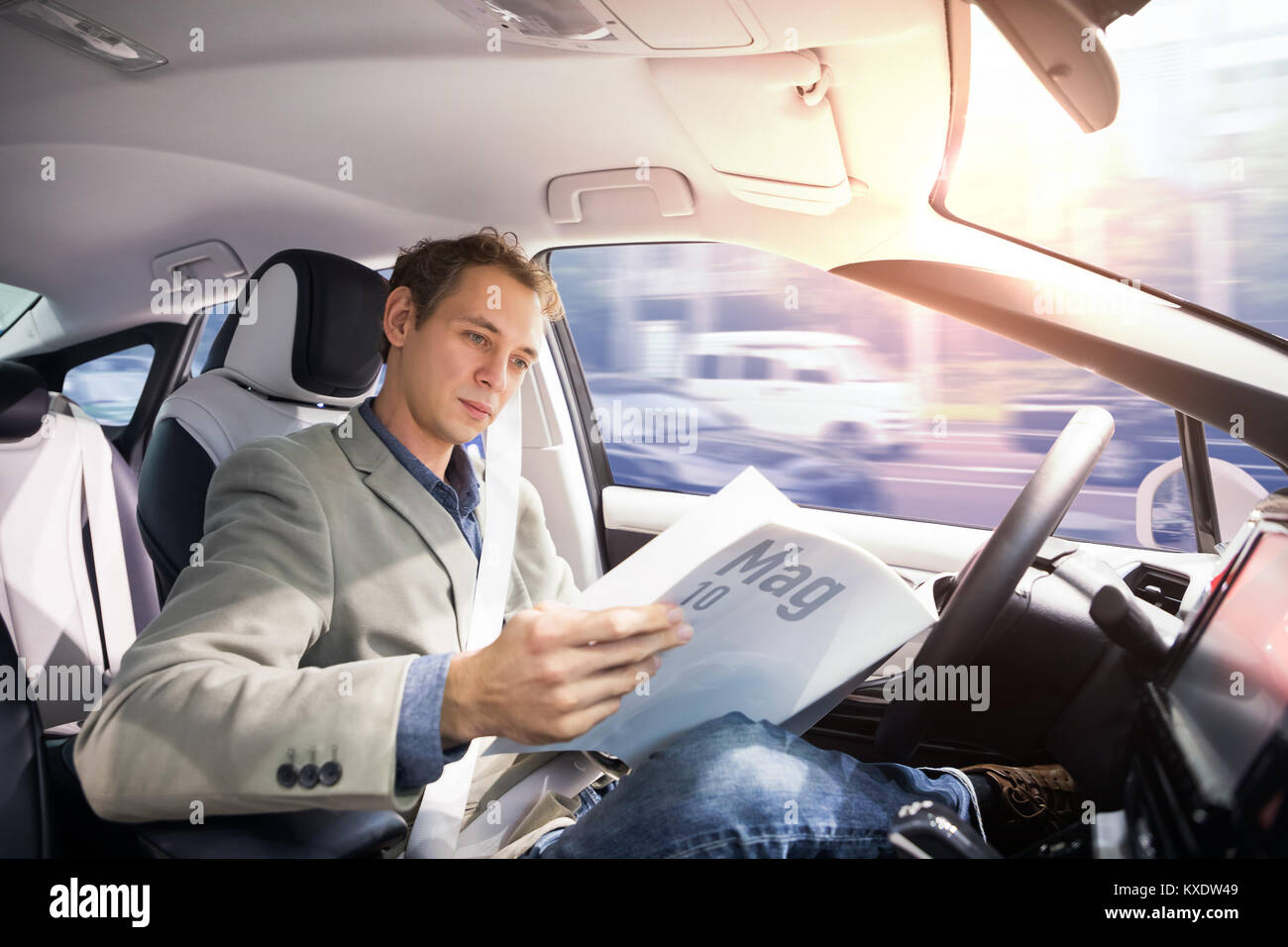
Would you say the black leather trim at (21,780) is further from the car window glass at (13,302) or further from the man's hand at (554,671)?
the car window glass at (13,302)

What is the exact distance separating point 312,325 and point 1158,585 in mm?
1500

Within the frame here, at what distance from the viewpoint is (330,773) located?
69 cm

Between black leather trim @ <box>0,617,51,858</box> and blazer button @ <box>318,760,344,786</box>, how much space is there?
390mm

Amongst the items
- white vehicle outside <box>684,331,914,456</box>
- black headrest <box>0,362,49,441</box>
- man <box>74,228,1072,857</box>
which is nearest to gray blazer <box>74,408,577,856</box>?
man <box>74,228,1072,857</box>

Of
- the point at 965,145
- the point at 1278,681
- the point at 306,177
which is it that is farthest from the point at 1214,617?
the point at 306,177

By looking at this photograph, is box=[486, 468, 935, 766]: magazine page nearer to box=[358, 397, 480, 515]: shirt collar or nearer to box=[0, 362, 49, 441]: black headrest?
box=[358, 397, 480, 515]: shirt collar

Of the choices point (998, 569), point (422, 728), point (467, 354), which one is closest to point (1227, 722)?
point (998, 569)

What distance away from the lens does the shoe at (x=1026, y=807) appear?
1021 mm

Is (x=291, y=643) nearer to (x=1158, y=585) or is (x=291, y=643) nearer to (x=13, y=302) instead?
(x=1158, y=585)

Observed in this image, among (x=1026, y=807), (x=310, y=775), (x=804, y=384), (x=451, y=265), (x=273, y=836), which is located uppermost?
(x=451, y=265)

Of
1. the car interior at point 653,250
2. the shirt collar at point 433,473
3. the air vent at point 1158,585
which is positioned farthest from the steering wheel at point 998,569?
the shirt collar at point 433,473

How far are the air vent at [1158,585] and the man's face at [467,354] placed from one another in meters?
1.05

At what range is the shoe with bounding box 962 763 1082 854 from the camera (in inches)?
40.2

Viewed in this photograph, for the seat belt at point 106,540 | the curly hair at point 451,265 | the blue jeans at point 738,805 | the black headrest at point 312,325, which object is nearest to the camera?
the blue jeans at point 738,805
